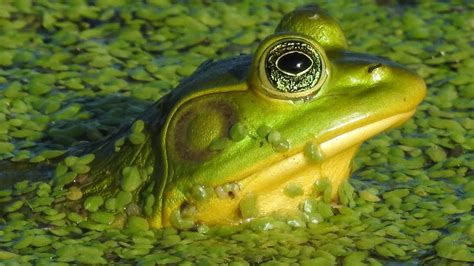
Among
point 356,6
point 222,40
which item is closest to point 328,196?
point 222,40

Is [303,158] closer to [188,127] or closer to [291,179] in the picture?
[291,179]

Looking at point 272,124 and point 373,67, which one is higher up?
point 373,67

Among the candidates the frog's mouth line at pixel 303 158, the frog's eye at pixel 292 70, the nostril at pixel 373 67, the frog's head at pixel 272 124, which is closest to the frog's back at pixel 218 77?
the frog's head at pixel 272 124

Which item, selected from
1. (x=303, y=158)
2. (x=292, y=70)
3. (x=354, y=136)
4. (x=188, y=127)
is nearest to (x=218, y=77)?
(x=188, y=127)

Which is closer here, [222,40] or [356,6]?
[222,40]

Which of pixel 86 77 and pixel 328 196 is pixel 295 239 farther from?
pixel 86 77

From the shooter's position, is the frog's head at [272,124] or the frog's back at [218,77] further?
the frog's back at [218,77]

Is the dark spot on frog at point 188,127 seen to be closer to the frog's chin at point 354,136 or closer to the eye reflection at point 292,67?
the eye reflection at point 292,67
